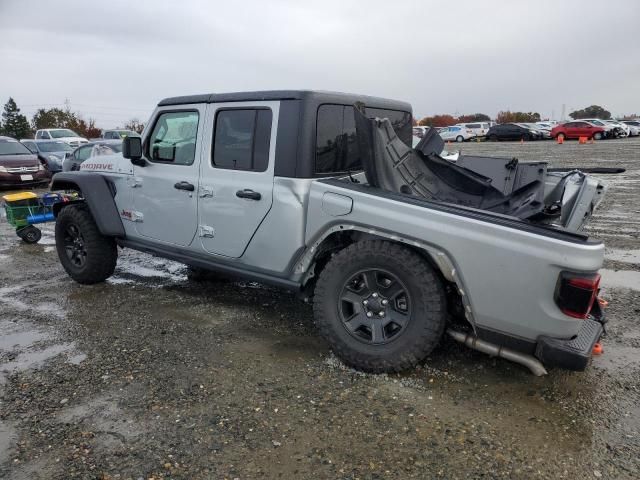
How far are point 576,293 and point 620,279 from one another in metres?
3.47

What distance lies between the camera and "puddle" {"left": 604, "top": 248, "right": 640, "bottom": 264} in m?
6.43

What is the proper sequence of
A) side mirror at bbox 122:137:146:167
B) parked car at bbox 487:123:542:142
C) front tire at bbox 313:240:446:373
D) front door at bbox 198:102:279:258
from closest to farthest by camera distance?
1. front tire at bbox 313:240:446:373
2. front door at bbox 198:102:279:258
3. side mirror at bbox 122:137:146:167
4. parked car at bbox 487:123:542:142

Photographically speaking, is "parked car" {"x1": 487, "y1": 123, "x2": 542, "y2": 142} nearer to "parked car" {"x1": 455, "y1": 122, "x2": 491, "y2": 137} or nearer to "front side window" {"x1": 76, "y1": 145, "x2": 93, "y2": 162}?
"parked car" {"x1": 455, "y1": 122, "x2": 491, "y2": 137}

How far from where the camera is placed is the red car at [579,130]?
35656mm

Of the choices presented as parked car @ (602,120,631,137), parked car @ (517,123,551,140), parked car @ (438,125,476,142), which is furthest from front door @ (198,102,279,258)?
parked car @ (602,120,631,137)

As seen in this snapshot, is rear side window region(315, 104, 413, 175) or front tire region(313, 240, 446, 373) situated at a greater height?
rear side window region(315, 104, 413, 175)

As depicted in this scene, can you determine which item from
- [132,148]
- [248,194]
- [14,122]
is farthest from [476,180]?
[14,122]

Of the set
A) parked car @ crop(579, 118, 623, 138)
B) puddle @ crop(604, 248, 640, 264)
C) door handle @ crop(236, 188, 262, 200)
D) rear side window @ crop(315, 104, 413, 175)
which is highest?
parked car @ crop(579, 118, 623, 138)

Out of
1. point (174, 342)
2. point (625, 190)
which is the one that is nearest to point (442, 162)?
point (174, 342)

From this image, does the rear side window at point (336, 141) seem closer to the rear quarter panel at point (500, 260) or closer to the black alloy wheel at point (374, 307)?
the rear quarter panel at point (500, 260)

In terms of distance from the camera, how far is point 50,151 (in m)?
18.4

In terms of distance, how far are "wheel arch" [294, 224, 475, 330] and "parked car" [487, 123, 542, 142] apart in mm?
38710

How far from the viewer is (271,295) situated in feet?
17.5

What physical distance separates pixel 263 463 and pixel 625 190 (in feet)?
40.2
